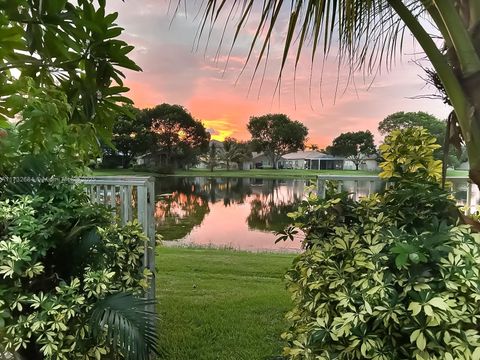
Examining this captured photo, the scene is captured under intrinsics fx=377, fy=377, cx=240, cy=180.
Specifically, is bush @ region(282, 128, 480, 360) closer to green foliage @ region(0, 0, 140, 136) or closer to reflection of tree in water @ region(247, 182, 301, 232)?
green foliage @ region(0, 0, 140, 136)

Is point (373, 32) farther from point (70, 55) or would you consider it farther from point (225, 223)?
point (225, 223)

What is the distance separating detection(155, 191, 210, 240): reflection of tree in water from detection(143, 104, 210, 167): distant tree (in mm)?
18984

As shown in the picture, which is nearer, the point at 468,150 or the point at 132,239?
the point at 468,150

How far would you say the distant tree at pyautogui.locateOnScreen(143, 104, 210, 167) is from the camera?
36094 mm

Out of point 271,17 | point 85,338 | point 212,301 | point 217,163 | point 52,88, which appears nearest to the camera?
point 271,17

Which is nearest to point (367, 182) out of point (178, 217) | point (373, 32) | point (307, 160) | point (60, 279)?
point (373, 32)

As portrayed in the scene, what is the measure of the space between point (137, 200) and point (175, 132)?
3510cm

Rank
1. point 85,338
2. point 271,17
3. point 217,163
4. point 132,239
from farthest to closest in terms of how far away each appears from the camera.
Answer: point 217,163 < point 132,239 < point 85,338 < point 271,17

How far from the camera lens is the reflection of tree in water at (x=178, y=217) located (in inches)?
409

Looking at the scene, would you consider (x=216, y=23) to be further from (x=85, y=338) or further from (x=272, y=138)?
(x=272, y=138)

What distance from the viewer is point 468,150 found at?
4.60 feet

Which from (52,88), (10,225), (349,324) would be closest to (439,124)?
(349,324)

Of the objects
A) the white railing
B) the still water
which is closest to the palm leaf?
the white railing

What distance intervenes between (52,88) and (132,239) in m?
1.40
